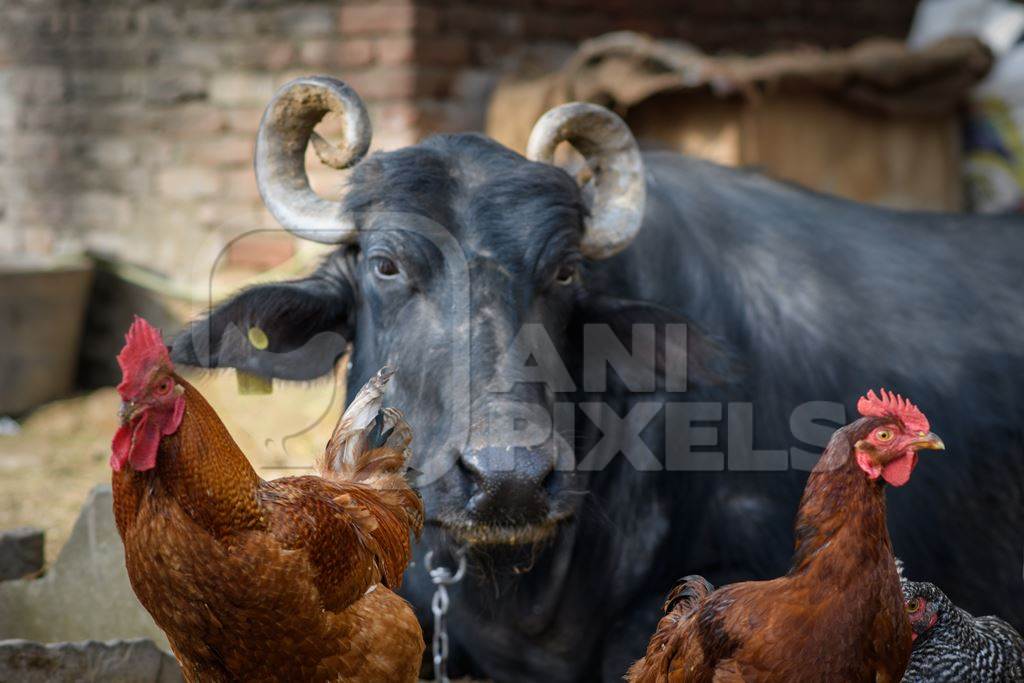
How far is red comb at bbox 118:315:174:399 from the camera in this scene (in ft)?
7.36

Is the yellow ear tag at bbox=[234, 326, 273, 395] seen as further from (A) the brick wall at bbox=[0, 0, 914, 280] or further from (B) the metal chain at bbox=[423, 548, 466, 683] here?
(A) the brick wall at bbox=[0, 0, 914, 280]

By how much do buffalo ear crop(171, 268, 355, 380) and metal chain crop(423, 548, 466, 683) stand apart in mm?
747

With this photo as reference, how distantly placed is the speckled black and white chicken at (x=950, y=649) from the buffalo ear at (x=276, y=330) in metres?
1.86

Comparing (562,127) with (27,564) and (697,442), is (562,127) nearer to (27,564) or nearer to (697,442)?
(697,442)

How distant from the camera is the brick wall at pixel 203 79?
20.9 feet

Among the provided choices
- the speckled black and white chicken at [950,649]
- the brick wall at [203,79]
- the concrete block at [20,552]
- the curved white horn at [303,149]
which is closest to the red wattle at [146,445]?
the curved white horn at [303,149]

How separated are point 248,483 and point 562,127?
1738 mm

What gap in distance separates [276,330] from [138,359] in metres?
1.56

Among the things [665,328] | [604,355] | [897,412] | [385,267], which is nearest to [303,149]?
[385,267]

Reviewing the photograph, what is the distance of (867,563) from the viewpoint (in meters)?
2.46

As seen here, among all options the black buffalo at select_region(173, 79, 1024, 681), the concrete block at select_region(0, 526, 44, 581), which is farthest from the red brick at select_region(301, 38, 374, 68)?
the concrete block at select_region(0, 526, 44, 581)

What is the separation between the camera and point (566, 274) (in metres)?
3.62

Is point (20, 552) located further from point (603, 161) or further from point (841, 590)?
point (841, 590)

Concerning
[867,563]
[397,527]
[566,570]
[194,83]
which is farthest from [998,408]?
[194,83]
